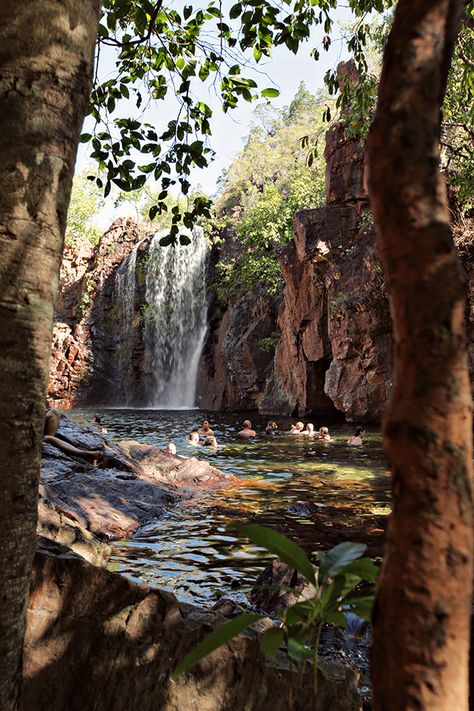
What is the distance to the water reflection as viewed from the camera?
21.6ft

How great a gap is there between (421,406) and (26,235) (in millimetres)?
1292

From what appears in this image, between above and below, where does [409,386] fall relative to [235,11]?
below

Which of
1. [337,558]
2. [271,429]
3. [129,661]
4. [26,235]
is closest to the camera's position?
[337,558]

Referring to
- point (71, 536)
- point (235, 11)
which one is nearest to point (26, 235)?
point (235, 11)

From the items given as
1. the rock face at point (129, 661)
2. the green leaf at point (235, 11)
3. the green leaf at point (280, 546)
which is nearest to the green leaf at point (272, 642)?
the green leaf at point (280, 546)

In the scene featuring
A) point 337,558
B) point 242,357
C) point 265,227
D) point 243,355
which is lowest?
point 337,558

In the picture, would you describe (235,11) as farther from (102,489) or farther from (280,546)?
(102,489)

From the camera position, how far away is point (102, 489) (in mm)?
9227

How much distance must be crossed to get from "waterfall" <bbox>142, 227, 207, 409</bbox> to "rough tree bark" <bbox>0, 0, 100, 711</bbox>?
34321mm

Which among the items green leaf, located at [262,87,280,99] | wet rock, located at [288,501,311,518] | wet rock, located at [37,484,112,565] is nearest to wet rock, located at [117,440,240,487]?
wet rock, located at [288,501,311,518]

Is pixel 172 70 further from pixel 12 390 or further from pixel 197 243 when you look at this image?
pixel 197 243

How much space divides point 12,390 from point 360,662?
13.2 ft

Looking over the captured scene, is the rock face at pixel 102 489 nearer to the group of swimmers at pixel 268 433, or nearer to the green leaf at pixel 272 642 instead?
the group of swimmers at pixel 268 433

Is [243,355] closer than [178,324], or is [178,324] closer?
[243,355]
